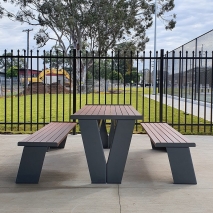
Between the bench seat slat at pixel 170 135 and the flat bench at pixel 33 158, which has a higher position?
the bench seat slat at pixel 170 135

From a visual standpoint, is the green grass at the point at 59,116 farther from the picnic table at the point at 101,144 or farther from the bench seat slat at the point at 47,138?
the picnic table at the point at 101,144

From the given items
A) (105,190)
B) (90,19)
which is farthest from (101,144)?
(90,19)

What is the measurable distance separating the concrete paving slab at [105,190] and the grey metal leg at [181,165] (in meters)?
0.09

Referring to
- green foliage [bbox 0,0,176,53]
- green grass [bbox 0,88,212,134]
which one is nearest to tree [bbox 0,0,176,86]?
green foliage [bbox 0,0,176,53]

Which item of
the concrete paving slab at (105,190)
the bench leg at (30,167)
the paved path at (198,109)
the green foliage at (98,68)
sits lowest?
the concrete paving slab at (105,190)

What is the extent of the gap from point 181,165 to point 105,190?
95 centimetres

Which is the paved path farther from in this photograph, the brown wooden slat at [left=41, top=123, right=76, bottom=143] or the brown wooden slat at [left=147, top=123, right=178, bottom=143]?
the brown wooden slat at [left=41, top=123, right=76, bottom=143]

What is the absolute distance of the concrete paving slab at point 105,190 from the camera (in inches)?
133

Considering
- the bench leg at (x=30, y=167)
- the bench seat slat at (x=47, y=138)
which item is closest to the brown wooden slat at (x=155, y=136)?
the bench seat slat at (x=47, y=138)

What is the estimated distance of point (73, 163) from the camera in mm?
5207

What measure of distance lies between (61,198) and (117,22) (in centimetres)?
2754

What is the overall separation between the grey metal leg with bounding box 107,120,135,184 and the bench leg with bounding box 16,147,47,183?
2.71ft

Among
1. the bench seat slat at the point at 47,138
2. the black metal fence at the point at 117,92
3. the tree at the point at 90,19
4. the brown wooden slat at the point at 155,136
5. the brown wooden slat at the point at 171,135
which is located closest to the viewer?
the bench seat slat at the point at 47,138

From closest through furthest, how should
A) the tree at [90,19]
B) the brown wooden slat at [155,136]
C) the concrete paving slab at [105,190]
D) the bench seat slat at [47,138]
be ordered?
1. the concrete paving slab at [105,190]
2. the bench seat slat at [47,138]
3. the brown wooden slat at [155,136]
4. the tree at [90,19]
